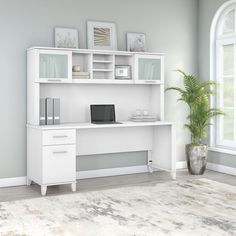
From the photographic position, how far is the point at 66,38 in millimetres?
5176

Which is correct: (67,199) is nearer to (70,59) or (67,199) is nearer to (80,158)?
(80,158)

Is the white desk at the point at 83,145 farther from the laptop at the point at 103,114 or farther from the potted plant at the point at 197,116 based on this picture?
the potted plant at the point at 197,116

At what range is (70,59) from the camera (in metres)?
4.91

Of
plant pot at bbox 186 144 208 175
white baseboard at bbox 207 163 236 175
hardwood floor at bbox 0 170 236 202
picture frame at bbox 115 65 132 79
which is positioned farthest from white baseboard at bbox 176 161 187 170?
picture frame at bbox 115 65 132 79

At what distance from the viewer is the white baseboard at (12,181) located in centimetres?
494

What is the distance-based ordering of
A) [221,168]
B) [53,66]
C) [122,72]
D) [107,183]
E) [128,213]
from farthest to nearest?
[221,168]
[122,72]
[107,183]
[53,66]
[128,213]

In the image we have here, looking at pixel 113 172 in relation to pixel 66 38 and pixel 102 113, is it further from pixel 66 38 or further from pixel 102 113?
pixel 66 38

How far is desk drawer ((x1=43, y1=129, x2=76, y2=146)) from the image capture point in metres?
4.54

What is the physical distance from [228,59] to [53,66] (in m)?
2.56

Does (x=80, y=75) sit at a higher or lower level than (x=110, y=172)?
higher

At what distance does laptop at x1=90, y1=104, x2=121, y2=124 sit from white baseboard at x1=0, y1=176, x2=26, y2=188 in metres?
1.15

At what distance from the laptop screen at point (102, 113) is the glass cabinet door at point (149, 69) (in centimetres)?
54

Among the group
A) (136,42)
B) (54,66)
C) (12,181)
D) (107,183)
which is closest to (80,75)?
(54,66)

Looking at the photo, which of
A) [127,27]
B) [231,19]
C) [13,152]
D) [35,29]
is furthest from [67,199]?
[231,19]
